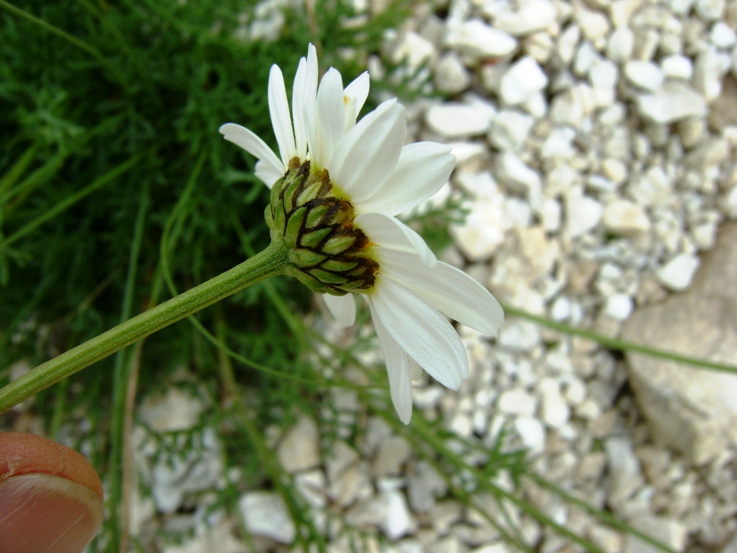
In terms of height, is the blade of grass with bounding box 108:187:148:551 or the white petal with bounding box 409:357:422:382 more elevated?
the white petal with bounding box 409:357:422:382

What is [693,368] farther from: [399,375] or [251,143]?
[251,143]

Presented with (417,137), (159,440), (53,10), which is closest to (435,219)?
(417,137)

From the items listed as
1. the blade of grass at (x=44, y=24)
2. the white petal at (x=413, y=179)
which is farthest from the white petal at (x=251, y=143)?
the blade of grass at (x=44, y=24)

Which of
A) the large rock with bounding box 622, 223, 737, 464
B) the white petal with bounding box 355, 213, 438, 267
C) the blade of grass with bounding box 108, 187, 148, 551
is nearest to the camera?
the white petal with bounding box 355, 213, 438, 267

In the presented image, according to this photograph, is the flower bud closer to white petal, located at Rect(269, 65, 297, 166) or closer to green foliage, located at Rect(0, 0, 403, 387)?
white petal, located at Rect(269, 65, 297, 166)

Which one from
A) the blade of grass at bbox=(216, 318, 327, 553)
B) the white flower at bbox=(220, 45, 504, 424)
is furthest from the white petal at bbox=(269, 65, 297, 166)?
the blade of grass at bbox=(216, 318, 327, 553)

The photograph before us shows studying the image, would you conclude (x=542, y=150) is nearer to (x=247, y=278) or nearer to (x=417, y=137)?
(x=417, y=137)

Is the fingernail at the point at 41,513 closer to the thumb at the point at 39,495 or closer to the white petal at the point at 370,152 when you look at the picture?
the thumb at the point at 39,495
